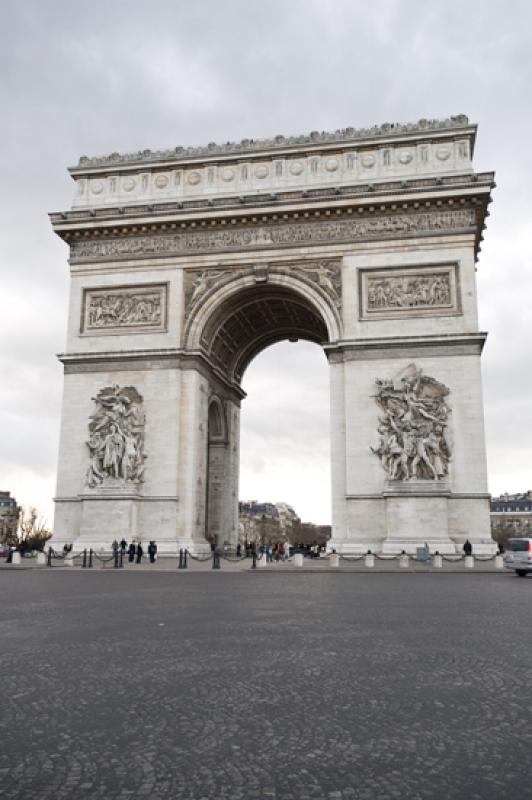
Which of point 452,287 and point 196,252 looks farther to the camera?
point 196,252

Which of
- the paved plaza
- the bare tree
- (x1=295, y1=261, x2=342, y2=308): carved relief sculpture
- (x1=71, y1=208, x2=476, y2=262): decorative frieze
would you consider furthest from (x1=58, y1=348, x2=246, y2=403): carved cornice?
the bare tree

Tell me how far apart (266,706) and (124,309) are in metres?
26.5

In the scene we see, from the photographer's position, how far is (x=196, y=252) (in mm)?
29453

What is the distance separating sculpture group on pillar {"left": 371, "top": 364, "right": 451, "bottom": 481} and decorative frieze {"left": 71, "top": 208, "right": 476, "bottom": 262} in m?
5.61

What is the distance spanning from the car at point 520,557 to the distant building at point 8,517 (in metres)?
80.1

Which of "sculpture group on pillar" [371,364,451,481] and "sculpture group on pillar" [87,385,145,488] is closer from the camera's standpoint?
"sculpture group on pillar" [371,364,451,481]

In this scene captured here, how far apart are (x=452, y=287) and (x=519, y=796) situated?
83.7 feet

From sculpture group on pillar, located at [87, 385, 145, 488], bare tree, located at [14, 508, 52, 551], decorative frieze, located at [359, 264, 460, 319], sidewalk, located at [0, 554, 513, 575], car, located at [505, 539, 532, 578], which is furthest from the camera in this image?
bare tree, located at [14, 508, 52, 551]

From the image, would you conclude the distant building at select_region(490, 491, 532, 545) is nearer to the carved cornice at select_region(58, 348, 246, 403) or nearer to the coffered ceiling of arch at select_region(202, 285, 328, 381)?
the coffered ceiling of arch at select_region(202, 285, 328, 381)

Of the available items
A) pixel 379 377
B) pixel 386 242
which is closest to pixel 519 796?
pixel 379 377

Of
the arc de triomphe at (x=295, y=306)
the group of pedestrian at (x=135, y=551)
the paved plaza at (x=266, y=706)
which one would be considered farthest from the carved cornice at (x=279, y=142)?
Answer: the paved plaza at (x=266, y=706)

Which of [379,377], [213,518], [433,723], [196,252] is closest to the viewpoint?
[433,723]

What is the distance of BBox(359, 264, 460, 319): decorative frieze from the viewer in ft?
89.1

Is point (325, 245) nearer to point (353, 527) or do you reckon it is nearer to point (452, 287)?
point (452, 287)
